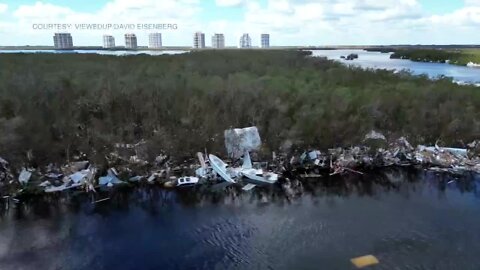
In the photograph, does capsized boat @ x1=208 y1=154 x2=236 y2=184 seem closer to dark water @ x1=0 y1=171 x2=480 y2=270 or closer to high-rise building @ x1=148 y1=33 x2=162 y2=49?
dark water @ x1=0 y1=171 x2=480 y2=270

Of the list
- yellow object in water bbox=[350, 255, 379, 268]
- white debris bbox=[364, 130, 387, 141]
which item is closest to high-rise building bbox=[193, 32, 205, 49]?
white debris bbox=[364, 130, 387, 141]

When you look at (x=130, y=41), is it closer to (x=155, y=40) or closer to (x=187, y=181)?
(x=155, y=40)

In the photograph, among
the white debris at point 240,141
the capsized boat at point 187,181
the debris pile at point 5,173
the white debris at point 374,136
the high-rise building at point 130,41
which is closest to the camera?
the debris pile at point 5,173

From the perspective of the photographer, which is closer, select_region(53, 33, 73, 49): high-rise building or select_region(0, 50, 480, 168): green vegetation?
select_region(0, 50, 480, 168): green vegetation

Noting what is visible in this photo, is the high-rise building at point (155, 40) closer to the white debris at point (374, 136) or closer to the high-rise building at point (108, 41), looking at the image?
the high-rise building at point (108, 41)

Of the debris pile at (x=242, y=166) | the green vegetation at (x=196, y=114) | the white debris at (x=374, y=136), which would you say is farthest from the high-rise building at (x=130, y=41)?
the white debris at (x=374, y=136)

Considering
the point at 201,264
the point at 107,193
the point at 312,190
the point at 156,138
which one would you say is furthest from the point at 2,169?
the point at 312,190

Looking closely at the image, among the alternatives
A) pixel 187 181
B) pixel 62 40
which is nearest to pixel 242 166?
pixel 187 181
